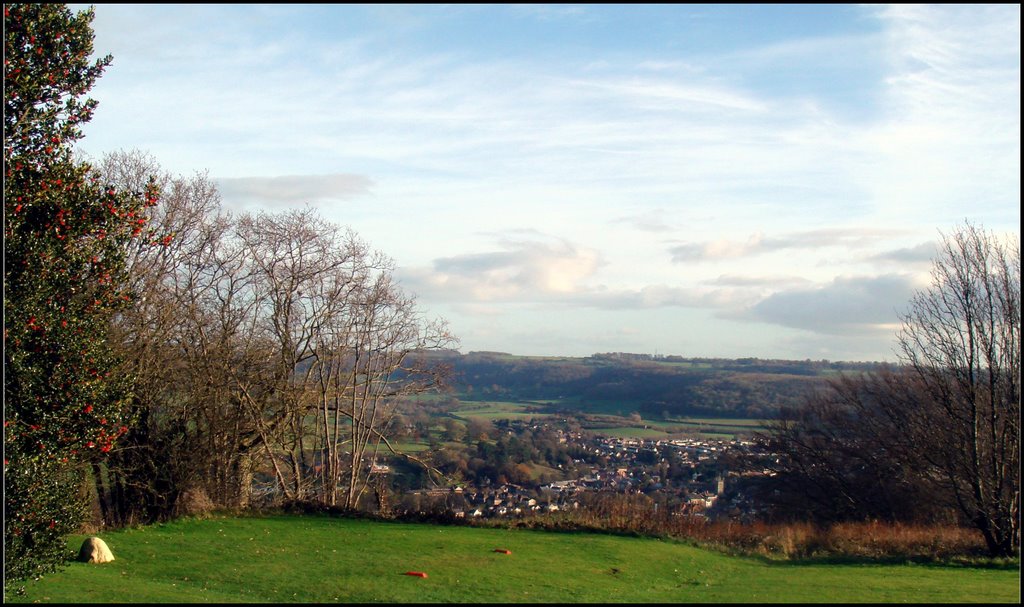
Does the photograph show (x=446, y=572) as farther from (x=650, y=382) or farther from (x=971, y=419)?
(x=650, y=382)

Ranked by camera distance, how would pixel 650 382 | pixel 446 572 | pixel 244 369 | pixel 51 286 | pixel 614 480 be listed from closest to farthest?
1. pixel 51 286
2. pixel 446 572
3. pixel 244 369
4. pixel 614 480
5. pixel 650 382

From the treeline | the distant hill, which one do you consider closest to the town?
the treeline

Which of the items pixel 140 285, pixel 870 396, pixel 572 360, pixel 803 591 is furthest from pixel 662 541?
pixel 572 360

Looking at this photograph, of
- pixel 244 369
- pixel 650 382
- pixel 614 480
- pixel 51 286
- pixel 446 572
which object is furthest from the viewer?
pixel 650 382

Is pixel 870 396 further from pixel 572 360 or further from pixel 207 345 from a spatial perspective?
pixel 572 360

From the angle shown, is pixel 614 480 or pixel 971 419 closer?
pixel 971 419

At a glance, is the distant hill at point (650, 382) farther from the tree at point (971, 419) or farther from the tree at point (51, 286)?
the tree at point (51, 286)

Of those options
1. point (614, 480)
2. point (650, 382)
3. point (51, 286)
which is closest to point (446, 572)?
point (51, 286)

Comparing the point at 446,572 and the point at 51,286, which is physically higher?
the point at 51,286
